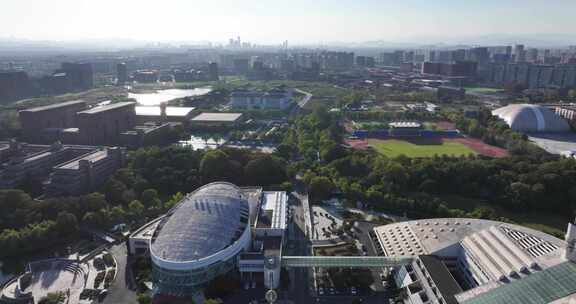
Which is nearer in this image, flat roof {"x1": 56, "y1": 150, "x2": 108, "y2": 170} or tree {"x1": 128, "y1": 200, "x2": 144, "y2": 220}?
tree {"x1": 128, "y1": 200, "x2": 144, "y2": 220}

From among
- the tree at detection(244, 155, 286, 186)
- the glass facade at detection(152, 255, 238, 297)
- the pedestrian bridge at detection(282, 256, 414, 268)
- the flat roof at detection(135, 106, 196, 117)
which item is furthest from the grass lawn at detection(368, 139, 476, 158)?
the flat roof at detection(135, 106, 196, 117)

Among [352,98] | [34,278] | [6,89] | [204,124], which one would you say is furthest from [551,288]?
[6,89]

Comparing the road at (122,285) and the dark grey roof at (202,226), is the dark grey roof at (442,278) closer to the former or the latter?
the dark grey roof at (202,226)

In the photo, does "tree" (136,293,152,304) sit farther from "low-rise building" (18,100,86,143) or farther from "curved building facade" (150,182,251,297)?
"low-rise building" (18,100,86,143)

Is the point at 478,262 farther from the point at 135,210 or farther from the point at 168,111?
the point at 168,111

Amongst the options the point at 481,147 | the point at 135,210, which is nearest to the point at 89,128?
the point at 135,210

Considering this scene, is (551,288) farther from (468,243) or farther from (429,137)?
(429,137)

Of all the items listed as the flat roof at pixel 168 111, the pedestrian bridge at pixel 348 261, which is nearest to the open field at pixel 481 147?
the pedestrian bridge at pixel 348 261
